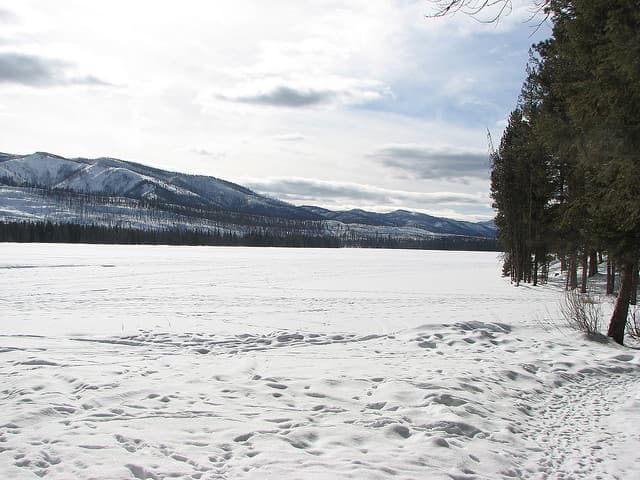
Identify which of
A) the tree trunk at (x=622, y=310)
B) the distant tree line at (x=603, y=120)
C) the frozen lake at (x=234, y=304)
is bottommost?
the frozen lake at (x=234, y=304)

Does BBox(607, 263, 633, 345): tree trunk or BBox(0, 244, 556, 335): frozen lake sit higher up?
BBox(607, 263, 633, 345): tree trunk

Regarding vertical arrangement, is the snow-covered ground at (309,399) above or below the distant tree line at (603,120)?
below

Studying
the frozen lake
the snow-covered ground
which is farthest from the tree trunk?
the frozen lake

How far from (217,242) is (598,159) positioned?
14871 cm

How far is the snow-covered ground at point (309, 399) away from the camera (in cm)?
461

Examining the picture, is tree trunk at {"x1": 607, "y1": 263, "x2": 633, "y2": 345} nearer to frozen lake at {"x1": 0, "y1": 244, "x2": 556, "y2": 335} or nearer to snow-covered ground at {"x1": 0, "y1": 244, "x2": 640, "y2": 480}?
snow-covered ground at {"x1": 0, "y1": 244, "x2": 640, "y2": 480}

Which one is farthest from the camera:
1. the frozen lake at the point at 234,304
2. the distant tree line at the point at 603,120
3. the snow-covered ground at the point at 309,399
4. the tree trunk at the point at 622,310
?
the frozen lake at the point at 234,304

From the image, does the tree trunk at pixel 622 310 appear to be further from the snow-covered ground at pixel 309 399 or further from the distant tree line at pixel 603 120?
the snow-covered ground at pixel 309 399

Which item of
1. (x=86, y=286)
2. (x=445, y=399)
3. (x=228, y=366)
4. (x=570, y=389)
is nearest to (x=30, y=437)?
(x=228, y=366)

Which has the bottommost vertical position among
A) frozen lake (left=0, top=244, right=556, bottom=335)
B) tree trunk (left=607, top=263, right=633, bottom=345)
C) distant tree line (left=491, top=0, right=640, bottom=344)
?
frozen lake (left=0, top=244, right=556, bottom=335)

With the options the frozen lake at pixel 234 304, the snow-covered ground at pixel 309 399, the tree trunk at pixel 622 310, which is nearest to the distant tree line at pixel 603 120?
the tree trunk at pixel 622 310

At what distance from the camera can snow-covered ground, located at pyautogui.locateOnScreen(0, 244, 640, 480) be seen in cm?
461

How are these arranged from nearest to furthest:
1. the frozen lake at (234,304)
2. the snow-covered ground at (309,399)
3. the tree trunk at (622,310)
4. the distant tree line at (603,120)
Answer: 1. the snow-covered ground at (309,399)
2. the distant tree line at (603,120)
3. the tree trunk at (622,310)
4. the frozen lake at (234,304)

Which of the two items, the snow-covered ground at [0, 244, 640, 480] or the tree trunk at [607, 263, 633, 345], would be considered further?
the tree trunk at [607, 263, 633, 345]
